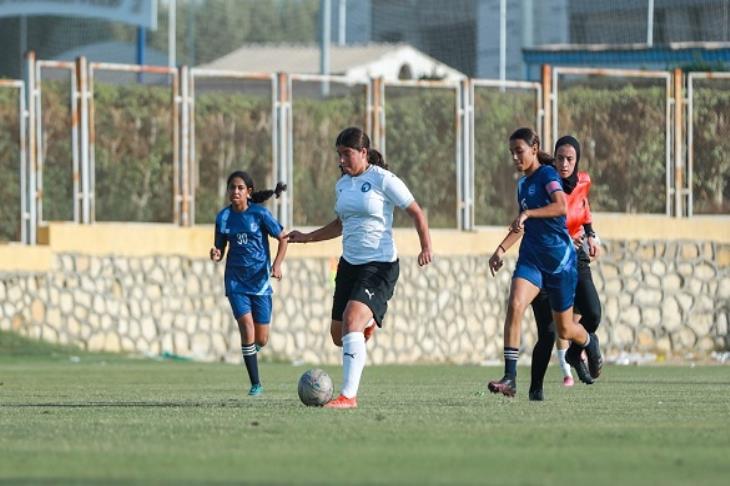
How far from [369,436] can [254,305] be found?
6.19 meters

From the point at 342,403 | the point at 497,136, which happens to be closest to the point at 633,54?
the point at 497,136

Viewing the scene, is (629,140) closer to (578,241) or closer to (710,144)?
(710,144)

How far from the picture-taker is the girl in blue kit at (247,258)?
17.3 metres

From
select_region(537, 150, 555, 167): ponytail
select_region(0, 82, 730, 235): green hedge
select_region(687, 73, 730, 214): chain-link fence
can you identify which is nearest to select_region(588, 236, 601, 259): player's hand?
select_region(537, 150, 555, 167): ponytail

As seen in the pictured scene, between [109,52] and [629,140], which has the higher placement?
[109,52]

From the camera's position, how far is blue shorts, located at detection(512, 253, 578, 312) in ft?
49.5

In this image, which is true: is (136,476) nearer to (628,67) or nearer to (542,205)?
(542,205)

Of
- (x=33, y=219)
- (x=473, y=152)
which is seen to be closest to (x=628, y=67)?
(x=473, y=152)

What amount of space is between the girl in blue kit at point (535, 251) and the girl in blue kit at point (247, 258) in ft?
9.32

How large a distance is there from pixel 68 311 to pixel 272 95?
448 cm

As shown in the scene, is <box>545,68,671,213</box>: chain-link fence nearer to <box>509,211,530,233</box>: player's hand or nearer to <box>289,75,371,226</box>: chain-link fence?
<box>289,75,371,226</box>: chain-link fence

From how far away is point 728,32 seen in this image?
43312mm

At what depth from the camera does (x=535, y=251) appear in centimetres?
1511

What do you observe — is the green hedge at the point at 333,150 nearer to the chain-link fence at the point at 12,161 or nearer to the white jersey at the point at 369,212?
the chain-link fence at the point at 12,161
